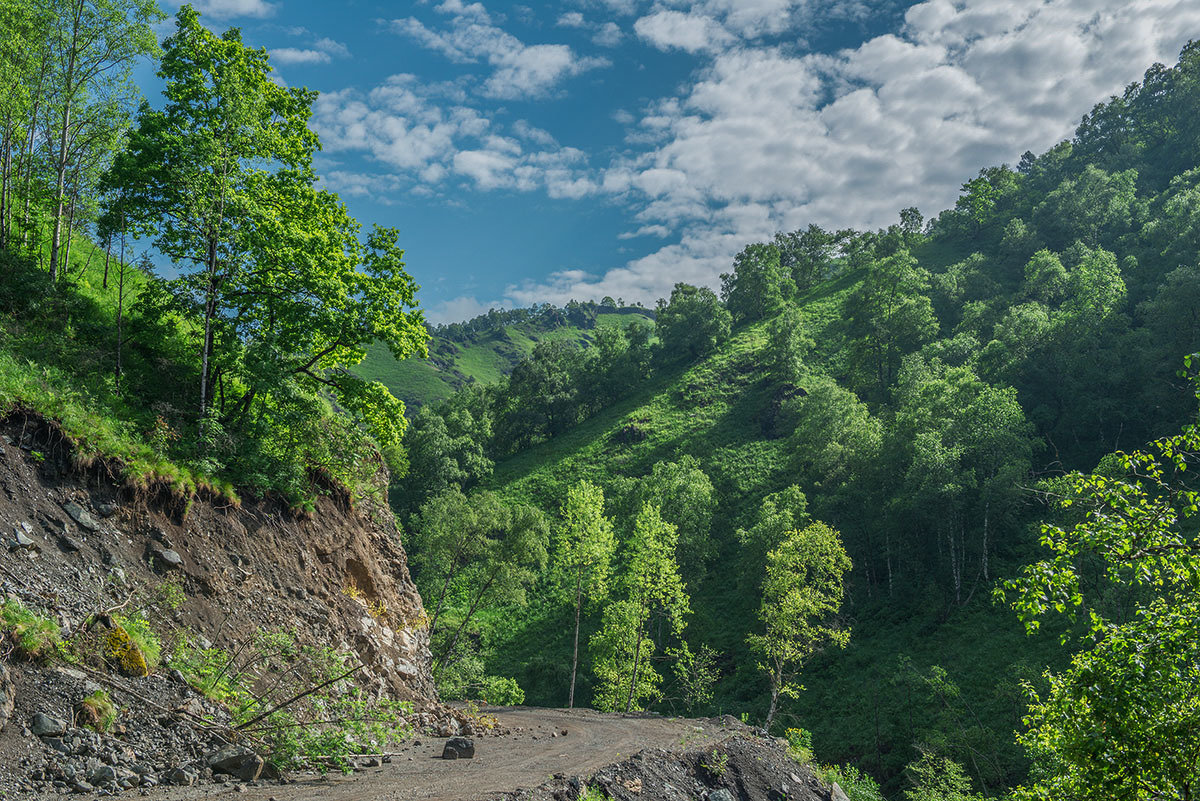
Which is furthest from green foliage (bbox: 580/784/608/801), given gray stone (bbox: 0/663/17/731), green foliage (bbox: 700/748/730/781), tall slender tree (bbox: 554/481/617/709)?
tall slender tree (bbox: 554/481/617/709)

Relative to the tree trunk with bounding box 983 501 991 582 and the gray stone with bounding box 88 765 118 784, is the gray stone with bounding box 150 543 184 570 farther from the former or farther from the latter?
the tree trunk with bounding box 983 501 991 582

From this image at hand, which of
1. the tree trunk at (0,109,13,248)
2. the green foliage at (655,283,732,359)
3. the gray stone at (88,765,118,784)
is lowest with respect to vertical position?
the gray stone at (88,765,118,784)

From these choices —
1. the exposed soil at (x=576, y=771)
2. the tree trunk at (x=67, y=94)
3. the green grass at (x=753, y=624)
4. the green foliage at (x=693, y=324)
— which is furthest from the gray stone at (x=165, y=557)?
the green foliage at (x=693, y=324)

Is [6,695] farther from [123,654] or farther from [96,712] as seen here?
[123,654]

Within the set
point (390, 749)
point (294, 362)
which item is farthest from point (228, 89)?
point (390, 749)

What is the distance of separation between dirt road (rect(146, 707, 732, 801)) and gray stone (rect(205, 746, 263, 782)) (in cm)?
42

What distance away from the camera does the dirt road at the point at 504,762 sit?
9.85 m

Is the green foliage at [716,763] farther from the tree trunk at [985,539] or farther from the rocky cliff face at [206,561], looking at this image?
the tree trunk at [985,539]

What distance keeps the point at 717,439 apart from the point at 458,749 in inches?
2434

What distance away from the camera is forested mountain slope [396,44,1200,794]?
36.9 metres

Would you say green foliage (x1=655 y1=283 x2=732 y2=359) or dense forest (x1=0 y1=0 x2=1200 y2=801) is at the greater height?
green foliage (x1=655 y1=283 x2=732 y2=359)

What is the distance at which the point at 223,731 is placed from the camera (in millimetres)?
10273

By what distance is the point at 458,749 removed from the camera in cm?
1423

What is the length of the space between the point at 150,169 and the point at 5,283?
197 inches
